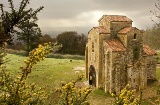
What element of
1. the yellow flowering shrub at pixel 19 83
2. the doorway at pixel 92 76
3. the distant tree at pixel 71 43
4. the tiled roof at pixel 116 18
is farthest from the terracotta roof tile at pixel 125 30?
the distant tree at pixel 71 43

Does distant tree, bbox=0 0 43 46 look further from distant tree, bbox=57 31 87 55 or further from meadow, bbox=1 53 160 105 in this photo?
distant tree, bbox=57 31 87 55

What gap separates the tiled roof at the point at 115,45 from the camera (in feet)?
97.0

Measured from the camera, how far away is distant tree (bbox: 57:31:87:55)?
86.4m

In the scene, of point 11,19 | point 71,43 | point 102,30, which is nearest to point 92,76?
point 102,30

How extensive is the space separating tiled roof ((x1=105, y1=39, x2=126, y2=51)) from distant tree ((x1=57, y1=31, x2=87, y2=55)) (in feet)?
175

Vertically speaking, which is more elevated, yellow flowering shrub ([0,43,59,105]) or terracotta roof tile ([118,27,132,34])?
terracotta roof tile ([118,27,132,34])

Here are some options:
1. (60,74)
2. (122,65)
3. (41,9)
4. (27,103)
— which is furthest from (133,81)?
(27,103)

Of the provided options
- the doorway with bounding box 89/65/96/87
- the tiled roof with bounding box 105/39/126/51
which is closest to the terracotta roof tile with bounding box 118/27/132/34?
the tiled roof with bounding box 105/39/126/51

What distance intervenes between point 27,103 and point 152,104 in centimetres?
2234

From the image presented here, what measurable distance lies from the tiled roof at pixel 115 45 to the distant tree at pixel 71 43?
5336cm

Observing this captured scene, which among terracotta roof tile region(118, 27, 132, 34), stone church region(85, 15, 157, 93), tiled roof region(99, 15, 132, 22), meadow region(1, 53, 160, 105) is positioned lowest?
meadow region(1, 53, 160, 105)

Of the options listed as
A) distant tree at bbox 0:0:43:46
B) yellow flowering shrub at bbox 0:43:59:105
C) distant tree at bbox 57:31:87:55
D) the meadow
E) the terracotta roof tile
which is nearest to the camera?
yellow flowering shrub at bbox 0:43:59:105

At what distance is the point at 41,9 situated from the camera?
356 inches

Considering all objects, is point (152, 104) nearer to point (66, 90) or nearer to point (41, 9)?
point (41, 9)
